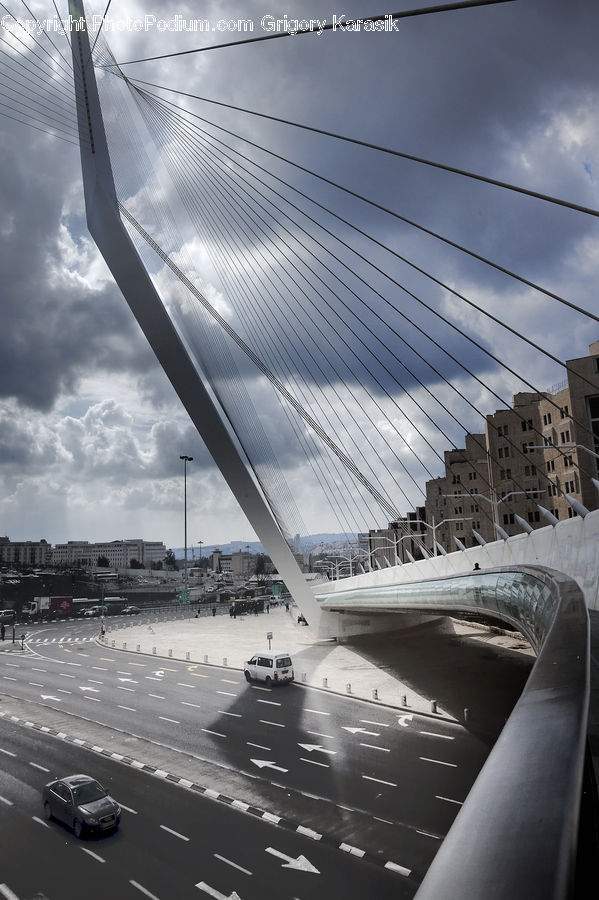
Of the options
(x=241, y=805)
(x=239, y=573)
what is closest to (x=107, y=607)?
(x=241, y=805)

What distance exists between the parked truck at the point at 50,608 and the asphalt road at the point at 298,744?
3298cm

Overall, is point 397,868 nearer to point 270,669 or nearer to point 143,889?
point 143,889

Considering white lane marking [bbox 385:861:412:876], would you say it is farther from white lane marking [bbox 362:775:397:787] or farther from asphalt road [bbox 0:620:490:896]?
white lane marking [bbox 362:775:397:787]

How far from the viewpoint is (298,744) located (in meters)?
16.1

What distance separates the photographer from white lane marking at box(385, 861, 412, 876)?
30.6 ft

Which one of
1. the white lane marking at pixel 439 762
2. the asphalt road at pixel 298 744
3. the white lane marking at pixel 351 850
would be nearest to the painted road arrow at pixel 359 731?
the asphalt road at pixel 298 744

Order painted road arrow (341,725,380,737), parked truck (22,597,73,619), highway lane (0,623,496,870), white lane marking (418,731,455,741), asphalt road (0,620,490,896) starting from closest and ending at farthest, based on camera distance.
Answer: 1. asphalt road (0,620,490,896)
2. highway lane (0,623,496,870)
3. white lane marking (418,731,455,741)
4. painted road arrow (341,725,380,737)
5. parked truck (22,597,73,619)

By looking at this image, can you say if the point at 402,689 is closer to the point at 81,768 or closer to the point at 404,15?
the point at 81,768

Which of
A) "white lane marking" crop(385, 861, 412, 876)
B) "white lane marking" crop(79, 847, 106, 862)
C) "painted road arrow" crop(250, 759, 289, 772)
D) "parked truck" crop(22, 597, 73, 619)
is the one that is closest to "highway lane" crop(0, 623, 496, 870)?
"painted road arrow" crop(250, 759, 289, 772)

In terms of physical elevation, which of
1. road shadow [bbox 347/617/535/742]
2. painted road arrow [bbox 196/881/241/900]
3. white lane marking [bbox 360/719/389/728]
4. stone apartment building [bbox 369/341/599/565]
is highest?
stone apartment building [bbox 369/341/599/565]

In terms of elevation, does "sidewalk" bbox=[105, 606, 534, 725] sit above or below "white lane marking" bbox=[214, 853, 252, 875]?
below

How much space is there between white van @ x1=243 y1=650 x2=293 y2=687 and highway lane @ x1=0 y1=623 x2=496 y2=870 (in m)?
0.49

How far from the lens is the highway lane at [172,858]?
355 inches

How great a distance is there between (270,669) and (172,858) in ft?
47.3
